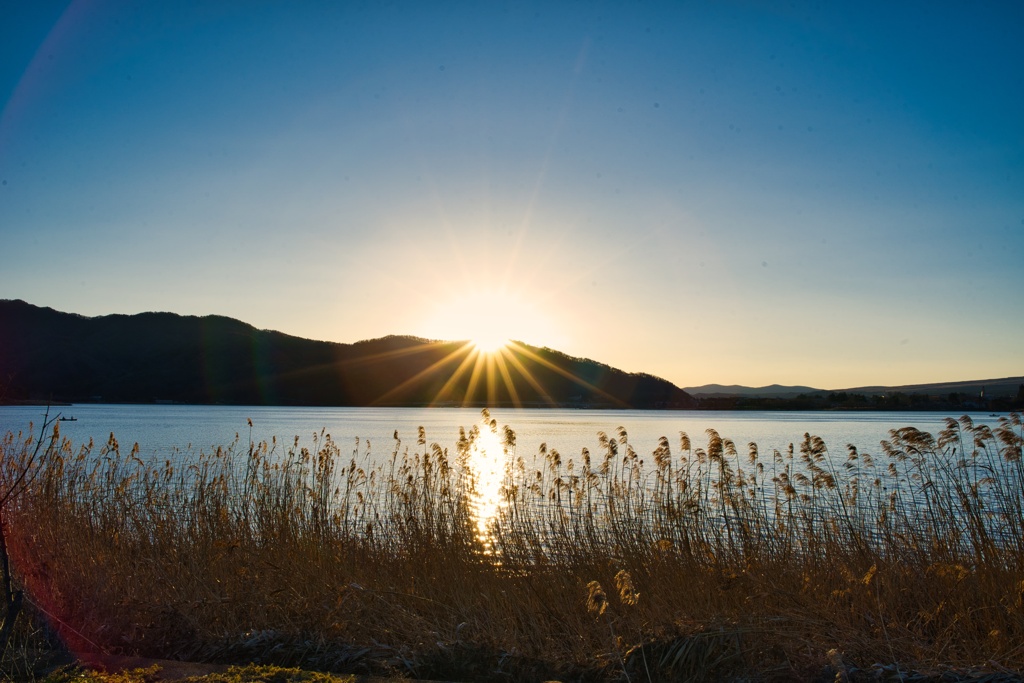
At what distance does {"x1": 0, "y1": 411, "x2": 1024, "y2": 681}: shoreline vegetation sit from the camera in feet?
17.7

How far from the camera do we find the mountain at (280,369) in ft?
454

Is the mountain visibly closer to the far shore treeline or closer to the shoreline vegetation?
the far shore treeline

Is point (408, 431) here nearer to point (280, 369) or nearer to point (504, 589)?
point (504, 589)

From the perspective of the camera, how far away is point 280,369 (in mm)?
153125

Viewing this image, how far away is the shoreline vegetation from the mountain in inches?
5081

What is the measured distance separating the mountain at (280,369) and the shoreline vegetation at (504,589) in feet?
423

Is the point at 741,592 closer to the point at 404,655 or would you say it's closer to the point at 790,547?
the point at 790,547

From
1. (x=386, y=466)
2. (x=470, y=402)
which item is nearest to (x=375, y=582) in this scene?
(x=386, y=466)

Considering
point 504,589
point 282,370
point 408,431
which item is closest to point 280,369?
point 282,370

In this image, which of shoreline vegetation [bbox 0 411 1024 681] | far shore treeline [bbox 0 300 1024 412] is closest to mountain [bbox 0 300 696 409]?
far shore treeline [bbox 0 300 1024 412]

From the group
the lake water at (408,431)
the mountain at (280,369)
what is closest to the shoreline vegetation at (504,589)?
the lake water at (408,431)

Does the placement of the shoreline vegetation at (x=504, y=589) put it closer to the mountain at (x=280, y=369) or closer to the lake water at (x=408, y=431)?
the lake water at (x=408, y=431)

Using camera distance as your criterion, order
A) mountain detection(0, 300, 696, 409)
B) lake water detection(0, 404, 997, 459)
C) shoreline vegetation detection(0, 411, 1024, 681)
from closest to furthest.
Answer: shoreline vegetation detection(0, 411, 1024, 681) < lake water detection(0, 404, 997, 459) < mountain detection(0, 300, 696, 409)

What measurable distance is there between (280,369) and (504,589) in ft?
502
